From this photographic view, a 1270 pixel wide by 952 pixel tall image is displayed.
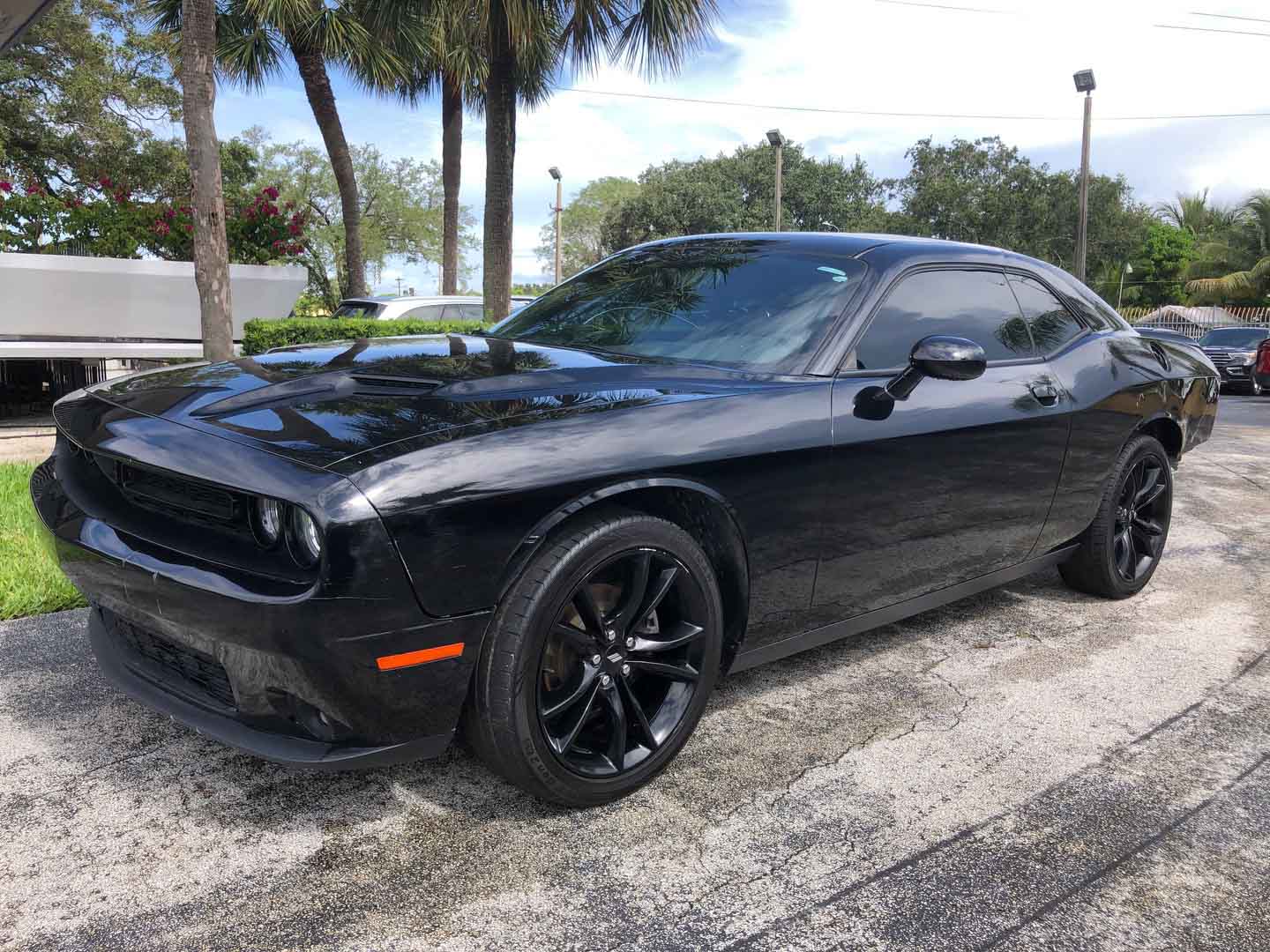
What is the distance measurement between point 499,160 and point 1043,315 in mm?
9014

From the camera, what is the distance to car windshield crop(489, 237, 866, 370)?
3.09 meters

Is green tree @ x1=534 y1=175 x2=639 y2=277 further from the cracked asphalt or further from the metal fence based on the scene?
the cracked asphalt

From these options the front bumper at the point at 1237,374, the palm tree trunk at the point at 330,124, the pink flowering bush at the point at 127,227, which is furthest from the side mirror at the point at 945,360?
the front bumper at the point at 1237,374

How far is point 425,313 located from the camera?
13.6m

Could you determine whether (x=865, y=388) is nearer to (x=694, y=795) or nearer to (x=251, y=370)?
(x=694, y=795)

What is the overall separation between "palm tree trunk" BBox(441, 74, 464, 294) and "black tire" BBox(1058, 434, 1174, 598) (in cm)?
1529

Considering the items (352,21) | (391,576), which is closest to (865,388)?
(391,576)

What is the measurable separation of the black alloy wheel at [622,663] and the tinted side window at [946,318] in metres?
1.03

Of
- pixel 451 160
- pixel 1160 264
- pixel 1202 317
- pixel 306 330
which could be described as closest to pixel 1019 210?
pixel 1202 317

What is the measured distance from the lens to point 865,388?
9.84ft

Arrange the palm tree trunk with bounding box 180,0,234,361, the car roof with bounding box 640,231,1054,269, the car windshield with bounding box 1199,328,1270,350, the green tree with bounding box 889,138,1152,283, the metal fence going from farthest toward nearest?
the green tree with bounding box 889,138,1152,283, the metal fence, the car windshield with bounding box 1199,328,1270,350, the palm tree trunk with bounding box 180,0,234,361, the car roof with bounding box 640,231,1054,269

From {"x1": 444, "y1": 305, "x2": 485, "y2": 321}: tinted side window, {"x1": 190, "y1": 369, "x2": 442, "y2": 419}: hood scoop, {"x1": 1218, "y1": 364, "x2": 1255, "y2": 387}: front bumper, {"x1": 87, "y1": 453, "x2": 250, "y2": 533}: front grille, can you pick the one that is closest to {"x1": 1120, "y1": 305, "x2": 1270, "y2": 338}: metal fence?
{"x1": 1218, "y1": 364, "x2": 1255, "y2": 387}: front bumper

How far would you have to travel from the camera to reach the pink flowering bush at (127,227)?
1034 cm

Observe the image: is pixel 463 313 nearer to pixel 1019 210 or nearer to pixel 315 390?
pixel 315 390
